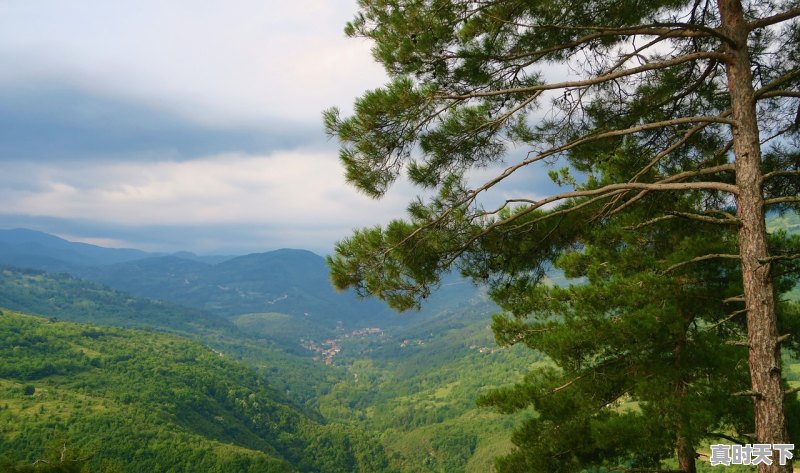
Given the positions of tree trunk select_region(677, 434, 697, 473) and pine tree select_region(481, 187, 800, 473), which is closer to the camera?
pine tree select_region(481, 187, 800, 473)

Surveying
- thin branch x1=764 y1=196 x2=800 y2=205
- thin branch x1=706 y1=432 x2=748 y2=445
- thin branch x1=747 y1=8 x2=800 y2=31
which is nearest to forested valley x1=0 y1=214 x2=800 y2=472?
thin branch x1=706 y1=432 x2=748 y2=445

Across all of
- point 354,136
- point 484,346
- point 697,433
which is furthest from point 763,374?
point 484,346

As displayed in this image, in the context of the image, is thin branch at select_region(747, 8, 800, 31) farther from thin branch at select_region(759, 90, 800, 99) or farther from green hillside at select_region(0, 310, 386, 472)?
green hillside at select_region(0, 310, 386, 472)

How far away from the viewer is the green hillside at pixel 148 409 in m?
51.6

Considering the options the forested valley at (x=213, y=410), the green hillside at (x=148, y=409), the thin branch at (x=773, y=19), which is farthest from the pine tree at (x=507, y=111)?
the green hillside at (x=148, y=409)

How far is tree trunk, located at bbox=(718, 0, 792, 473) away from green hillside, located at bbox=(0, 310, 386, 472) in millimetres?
47266

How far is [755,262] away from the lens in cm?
341

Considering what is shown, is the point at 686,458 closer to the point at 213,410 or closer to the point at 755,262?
the point at 755,262

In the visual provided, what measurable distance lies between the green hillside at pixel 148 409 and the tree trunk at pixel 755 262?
47.3m

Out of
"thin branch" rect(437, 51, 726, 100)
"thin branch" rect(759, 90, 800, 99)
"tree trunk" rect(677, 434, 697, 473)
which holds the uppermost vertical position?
"thin branch" rect(437, 51, 726, 100)

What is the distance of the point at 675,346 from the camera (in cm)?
539

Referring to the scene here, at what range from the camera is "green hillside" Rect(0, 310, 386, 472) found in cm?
5162

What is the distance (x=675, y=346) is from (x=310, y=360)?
19357cm

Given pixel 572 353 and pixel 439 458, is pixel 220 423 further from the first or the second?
pixel 572 353
